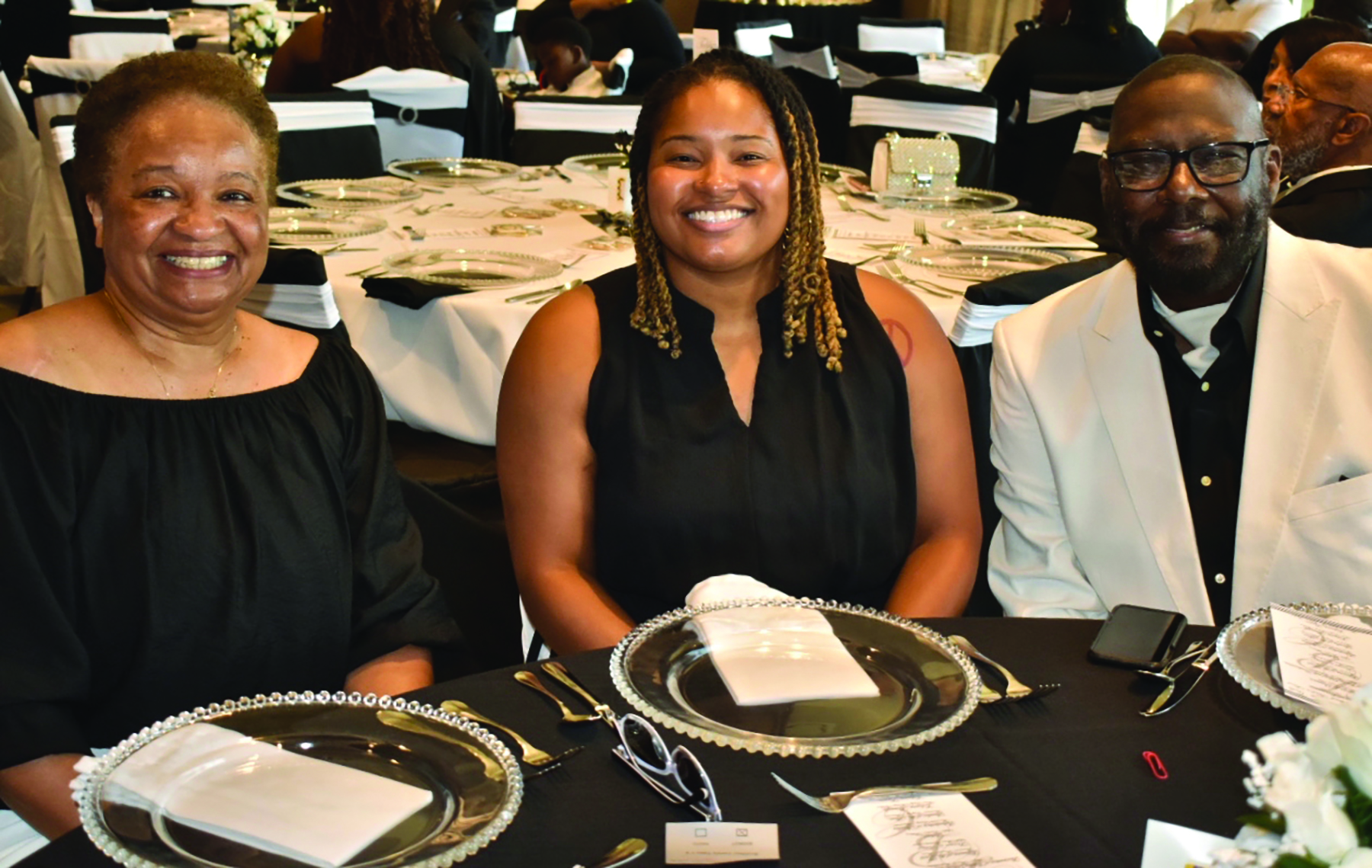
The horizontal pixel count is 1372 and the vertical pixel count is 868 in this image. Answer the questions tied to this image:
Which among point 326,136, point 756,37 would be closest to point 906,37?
point 756,37

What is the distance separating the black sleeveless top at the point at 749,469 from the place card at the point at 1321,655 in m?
0.74

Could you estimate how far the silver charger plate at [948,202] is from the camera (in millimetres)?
3965

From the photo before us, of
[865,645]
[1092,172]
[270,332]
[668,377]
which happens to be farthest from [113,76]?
[1092,172]

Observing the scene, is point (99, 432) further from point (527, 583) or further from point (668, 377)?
point (668, 377)

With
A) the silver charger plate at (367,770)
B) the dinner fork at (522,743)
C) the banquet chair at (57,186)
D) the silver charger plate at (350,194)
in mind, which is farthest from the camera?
the banquet chair at (57,186)

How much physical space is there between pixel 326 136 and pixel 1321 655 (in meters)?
3.92

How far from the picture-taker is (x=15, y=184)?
668cm

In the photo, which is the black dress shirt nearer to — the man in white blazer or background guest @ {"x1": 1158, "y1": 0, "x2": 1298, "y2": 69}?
the man in white blazer

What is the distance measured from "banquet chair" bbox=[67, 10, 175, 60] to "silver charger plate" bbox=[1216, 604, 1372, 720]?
7.50m

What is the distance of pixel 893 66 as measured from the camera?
296 inches

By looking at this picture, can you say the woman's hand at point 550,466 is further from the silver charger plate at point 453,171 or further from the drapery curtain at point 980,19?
the drapery curtain at point 980,19

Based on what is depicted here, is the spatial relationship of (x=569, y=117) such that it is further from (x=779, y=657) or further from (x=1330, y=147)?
(x=779, y=657)

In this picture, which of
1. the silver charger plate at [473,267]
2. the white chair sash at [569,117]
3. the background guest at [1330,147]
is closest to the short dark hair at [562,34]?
the white chair sash at [569,117]

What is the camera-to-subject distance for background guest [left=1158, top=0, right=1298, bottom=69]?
768 centimetres
